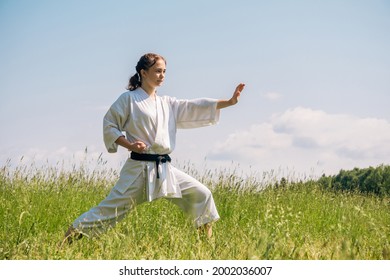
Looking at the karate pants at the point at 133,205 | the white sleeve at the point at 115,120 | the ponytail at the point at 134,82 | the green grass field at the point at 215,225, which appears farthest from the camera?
the ponytail at the point at 134,82

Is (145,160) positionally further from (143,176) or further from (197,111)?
(197,111)

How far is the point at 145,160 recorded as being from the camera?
15.7ft

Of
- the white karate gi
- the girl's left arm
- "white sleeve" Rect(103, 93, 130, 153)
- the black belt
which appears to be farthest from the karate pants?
the girl's left arm

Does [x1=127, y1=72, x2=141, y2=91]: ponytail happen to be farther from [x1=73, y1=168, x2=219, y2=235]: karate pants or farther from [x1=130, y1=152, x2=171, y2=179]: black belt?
[x1=73, y1=168, x2=219, y2=235]: karate pants

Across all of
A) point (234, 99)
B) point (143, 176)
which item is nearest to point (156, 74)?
point (234, 99)

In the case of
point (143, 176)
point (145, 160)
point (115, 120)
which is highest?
point (115, 120)

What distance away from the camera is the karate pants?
185 inches

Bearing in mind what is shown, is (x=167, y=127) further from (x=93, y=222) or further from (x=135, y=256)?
(x=135, y=256)

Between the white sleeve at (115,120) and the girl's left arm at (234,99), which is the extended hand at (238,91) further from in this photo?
the white sleeve at (115,120)

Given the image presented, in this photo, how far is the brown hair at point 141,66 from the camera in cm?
494

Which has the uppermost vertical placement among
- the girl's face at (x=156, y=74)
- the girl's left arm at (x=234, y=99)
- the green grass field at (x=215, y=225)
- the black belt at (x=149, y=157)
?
the girl's face at (x=156, y=74)

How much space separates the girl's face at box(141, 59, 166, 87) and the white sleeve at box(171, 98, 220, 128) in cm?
32

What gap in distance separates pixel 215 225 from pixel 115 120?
1.61 meters

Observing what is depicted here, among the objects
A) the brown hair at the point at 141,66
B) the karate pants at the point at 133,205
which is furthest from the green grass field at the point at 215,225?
the brown hair at the point at 141,66
